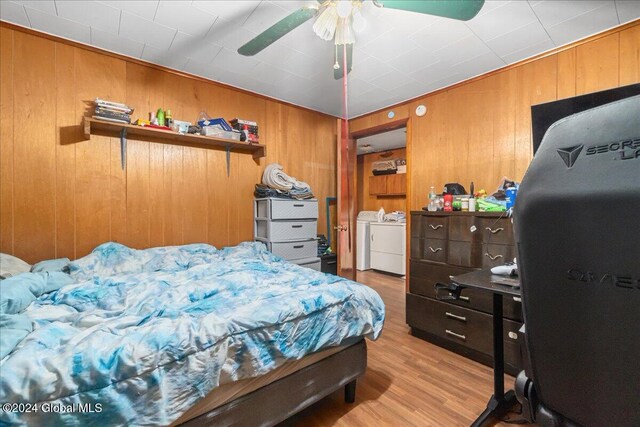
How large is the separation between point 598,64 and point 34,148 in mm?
4288

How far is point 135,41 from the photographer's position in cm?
217

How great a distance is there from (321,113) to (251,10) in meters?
2.07

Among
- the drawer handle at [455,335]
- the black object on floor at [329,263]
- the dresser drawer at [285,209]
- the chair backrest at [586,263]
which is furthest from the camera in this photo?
the black object on floor at [329,263]

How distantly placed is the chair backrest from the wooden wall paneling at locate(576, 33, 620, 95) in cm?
232

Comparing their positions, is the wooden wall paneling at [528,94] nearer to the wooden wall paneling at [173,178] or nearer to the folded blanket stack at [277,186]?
the folded blanket stack at [277,186]

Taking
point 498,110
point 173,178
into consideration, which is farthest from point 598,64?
point 173,178

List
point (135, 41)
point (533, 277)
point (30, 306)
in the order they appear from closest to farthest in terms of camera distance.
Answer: point (533, 277), point (30, 306), point (135, 41)

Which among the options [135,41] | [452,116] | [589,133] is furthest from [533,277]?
[135,41]

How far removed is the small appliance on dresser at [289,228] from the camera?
9.48 feet

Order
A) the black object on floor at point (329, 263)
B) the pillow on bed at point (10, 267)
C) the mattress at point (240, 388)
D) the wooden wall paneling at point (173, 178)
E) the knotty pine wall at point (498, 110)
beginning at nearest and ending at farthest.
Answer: the mattress at point (240, 388) < the pillow on bed at point (10, 267) < the knotty pine wall at point (498, 110) < the wooden wall paneling at point (173, 178) < the black object on floor at point (329, 263)

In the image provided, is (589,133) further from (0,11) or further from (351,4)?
(0,11)

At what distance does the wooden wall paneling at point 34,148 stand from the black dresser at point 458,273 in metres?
3.03

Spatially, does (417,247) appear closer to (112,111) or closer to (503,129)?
(503,129)

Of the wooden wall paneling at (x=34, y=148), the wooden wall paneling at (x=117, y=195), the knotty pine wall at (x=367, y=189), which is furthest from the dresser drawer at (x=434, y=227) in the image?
the wooden wall paneling at (x=34, y=148)
